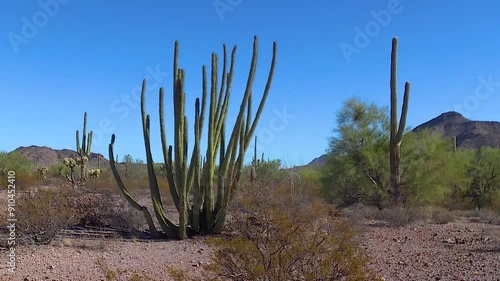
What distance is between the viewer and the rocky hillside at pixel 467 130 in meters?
54.7

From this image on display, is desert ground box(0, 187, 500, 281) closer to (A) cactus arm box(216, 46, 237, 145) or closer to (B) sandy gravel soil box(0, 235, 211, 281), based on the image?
(B) sandy gravel soil box(0, 235, 211, 281)

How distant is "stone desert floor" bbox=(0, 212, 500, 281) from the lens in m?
8.05

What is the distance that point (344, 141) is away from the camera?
2003 centimetres

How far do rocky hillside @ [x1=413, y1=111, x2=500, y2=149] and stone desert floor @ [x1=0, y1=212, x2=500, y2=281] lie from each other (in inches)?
1585

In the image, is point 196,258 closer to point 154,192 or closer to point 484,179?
point 154,192

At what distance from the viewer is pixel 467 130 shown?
6091 cm

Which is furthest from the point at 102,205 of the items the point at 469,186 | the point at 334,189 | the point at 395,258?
the point at 469,186

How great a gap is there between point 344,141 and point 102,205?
31.8ft

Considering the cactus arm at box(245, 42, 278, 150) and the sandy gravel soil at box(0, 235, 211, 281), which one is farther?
the cactus arm at box(245, 42, 278, 150)

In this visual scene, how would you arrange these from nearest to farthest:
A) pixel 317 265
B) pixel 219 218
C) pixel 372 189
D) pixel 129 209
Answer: pixel 317 265 → pixel 219 218 → pixel 129 209 → pixel 372 189

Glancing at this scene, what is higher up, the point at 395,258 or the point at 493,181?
the point at 493,181

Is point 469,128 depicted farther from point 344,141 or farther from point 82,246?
point 82,246

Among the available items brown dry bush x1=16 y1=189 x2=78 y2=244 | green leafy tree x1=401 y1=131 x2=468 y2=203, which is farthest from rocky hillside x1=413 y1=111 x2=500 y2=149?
brown dry bush x1=16 y1=189 x2=78 y2=244

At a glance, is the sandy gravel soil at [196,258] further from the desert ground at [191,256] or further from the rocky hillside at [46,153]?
the rocky hillside at [46,153]
